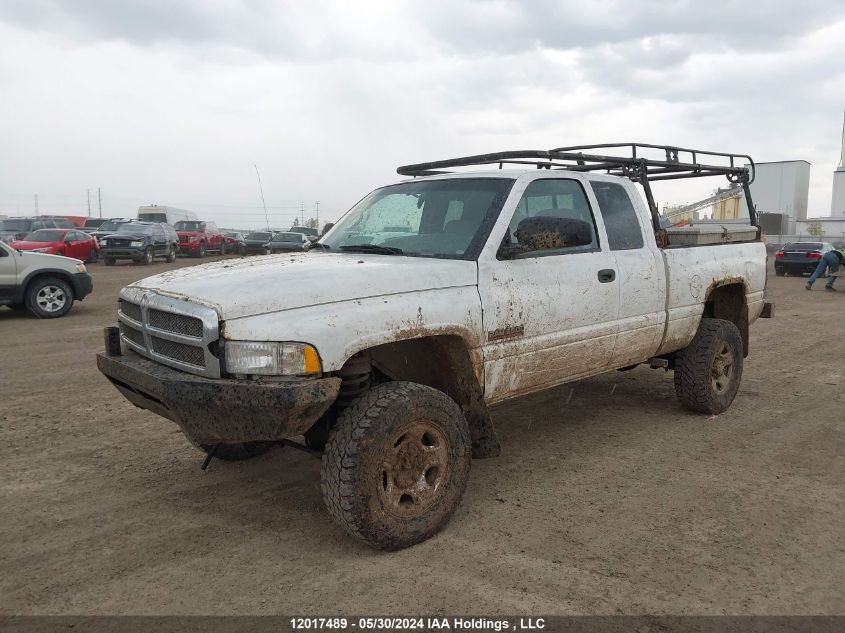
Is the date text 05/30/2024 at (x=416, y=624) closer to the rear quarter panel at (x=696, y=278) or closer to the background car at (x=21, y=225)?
the rear quarter panel at (x=696, y=278)

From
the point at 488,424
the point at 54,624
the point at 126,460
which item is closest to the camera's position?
the point at 54,624

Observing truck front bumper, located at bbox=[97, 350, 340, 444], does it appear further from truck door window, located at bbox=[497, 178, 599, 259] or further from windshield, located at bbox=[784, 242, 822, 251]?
windshield, located at bbox=[784, 242, 822, 251]

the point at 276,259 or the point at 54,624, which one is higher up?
the point at 276,259

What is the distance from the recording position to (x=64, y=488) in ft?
13.8

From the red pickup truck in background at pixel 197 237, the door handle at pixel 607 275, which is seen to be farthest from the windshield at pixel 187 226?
the door handle at pixel 607 275

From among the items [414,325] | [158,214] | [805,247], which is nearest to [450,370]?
[414,325]

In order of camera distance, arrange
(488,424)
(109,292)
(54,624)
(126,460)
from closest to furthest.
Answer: (54,624) → (488,424) → (126,460) → (109,292)

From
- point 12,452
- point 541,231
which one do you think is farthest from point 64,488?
point 541,231

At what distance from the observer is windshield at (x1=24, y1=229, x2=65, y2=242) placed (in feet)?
71.6

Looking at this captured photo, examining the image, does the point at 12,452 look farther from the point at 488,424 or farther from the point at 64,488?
the point at 488,424

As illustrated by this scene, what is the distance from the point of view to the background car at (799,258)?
73.2 ft

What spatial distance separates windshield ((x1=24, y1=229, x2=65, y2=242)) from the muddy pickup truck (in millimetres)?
20356

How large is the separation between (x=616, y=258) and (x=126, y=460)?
3.64 meters

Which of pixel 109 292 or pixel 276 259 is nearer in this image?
pixel 276 259
